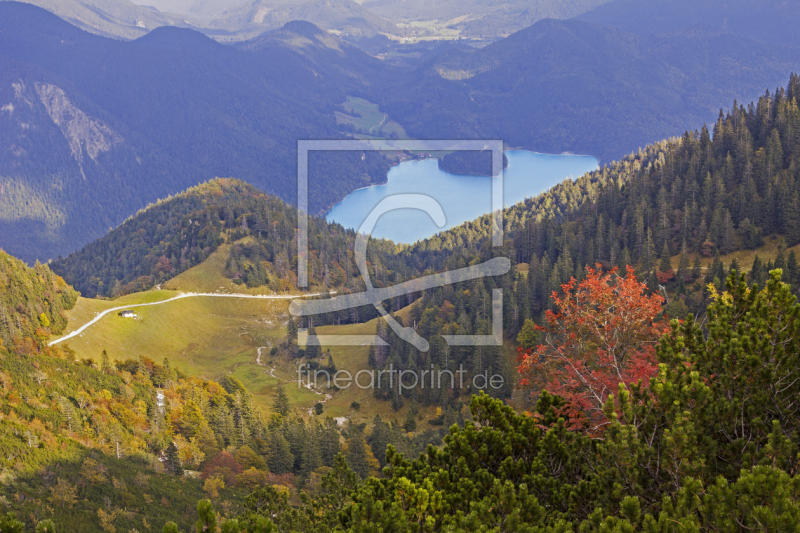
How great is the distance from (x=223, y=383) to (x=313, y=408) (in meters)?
16.0

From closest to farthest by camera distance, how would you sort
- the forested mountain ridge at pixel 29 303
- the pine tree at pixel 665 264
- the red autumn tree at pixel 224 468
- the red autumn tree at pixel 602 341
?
the red autumn tree at pixel 602 341 < the red autumn tree at pixel 224 468 < the forested mountain ridge at pixel 29 303 < the pine tree at pixel 665 264

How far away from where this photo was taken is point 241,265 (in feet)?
519

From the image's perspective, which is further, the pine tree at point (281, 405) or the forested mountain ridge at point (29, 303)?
the pine tree at point (281, 405)

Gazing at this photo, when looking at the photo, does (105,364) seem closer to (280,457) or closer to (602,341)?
(280,457)

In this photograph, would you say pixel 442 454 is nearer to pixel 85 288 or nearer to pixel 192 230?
pixel 192 230

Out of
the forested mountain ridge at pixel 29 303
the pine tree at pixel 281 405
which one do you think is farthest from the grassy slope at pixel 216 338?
the forested mountain ridge at pixel 29 303

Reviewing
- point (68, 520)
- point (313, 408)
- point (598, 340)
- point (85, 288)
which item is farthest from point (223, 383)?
point (85, 288)

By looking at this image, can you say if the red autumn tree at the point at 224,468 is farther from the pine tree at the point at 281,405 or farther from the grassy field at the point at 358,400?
the grassy field at the point at 358,400

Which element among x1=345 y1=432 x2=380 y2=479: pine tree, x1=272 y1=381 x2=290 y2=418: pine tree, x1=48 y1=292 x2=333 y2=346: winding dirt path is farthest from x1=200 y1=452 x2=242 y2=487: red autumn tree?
x1=48 y1=292 x2=333 y2=346: winding dirt path

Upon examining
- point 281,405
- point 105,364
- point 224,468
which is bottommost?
point 224,468

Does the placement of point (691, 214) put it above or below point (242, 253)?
above

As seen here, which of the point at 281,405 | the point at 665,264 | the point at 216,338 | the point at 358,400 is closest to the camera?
the point at 281,405

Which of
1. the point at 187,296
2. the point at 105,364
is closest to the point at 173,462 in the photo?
the point at 105,364

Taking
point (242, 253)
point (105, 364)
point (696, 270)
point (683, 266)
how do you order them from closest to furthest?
1. point (105, 364)
2. point (696, 270)
3. point (683, 266)
4. point (242, 253)
